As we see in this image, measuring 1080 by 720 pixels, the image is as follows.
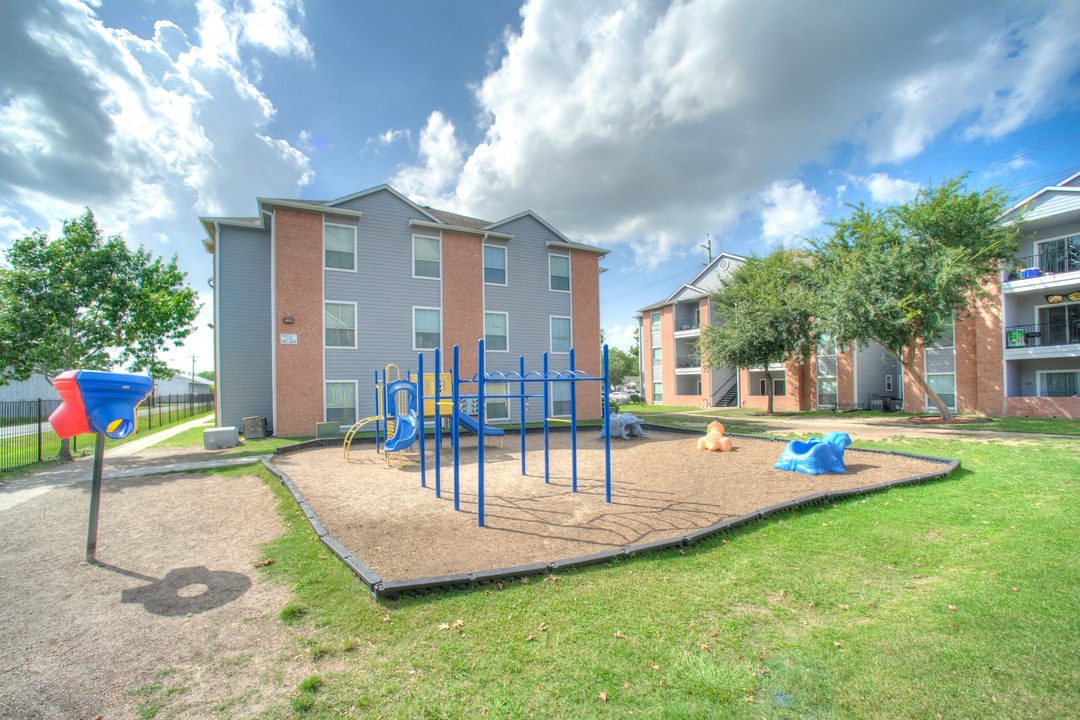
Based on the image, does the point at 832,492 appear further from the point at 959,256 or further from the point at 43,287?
the point at 43,287

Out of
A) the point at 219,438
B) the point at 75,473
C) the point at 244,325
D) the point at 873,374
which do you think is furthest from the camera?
the point at 873,374

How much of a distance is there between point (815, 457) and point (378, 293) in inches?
691

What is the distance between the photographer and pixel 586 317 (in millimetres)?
26016

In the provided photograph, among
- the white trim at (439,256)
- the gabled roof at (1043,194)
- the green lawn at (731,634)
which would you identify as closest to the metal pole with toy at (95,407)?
the green lawn at (731,634)

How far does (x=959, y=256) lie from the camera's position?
18828 mm

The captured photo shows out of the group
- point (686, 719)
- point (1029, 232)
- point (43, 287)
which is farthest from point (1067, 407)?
point (43, 287)

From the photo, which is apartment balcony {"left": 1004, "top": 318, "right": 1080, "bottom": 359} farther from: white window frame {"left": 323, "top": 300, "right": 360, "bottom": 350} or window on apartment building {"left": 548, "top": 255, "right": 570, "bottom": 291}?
white window frame {"left": 323, "top": 300, "right": 360, "bottom": 350}

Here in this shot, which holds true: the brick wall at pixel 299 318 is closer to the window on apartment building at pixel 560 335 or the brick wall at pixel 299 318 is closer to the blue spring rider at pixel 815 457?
the window on apartment building at pixel 560 335

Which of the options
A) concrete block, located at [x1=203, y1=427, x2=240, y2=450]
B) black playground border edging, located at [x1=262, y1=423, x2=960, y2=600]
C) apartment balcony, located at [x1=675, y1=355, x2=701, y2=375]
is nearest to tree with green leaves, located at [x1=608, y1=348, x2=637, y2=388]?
apartment balcony, located at [x1=675, y1=355, x2=701, y2=375]

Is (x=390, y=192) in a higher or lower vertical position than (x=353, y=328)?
higher

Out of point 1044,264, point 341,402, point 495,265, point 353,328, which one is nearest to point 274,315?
point 353,328

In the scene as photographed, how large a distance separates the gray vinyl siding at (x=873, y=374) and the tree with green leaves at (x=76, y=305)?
36.0 metres

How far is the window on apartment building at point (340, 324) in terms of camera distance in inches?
777

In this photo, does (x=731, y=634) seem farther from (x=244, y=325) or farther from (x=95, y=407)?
(x=244, y=325)
